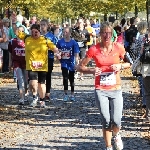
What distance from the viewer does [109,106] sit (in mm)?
7496

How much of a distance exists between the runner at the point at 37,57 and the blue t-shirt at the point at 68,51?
2.74ft

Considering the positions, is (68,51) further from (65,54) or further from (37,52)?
(37,52)

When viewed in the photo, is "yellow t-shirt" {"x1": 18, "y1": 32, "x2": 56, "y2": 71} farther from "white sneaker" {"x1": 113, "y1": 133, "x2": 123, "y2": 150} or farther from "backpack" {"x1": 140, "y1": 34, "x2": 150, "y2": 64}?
"white sneaker" {"x1": 113, "y1": 133, "x2": 123, "y2": 150}

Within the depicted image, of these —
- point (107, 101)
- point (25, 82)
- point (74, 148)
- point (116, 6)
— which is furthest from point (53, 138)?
point (116, 6)

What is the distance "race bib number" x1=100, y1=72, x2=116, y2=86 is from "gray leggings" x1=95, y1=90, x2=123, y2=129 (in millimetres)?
117

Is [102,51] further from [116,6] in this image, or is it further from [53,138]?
[116,6]

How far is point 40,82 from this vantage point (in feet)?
38.5

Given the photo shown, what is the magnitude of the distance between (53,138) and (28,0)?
24.5 meters

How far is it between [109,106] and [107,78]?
1.41 feet

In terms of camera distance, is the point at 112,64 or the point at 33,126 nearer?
the point at 112,64

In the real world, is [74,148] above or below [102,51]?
below

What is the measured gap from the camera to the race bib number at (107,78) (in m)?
7.35

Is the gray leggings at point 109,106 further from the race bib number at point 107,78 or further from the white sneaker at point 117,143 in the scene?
the white sneaker at point 117,143

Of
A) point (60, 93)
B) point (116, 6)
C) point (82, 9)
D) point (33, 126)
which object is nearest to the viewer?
point (33, 126)
